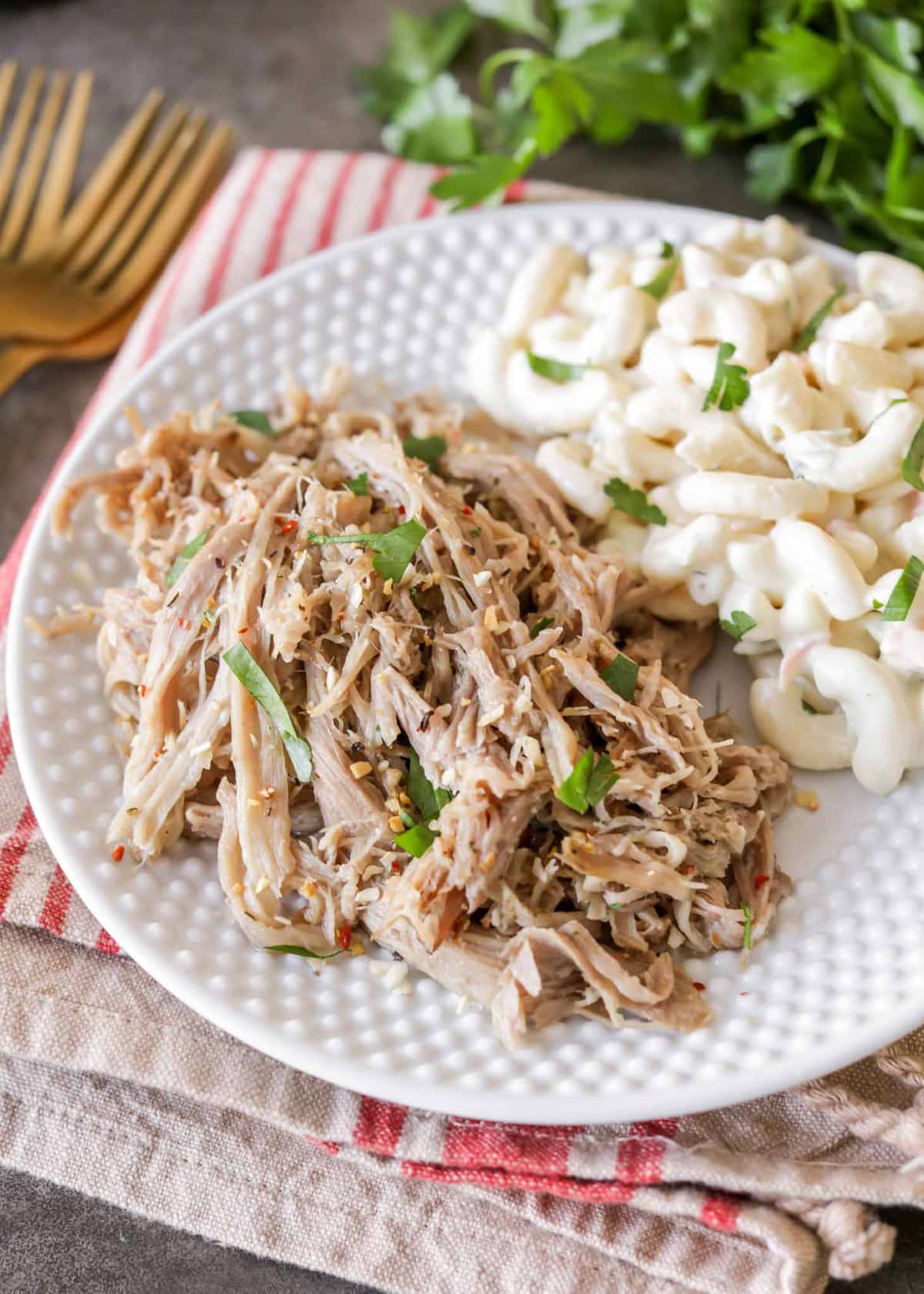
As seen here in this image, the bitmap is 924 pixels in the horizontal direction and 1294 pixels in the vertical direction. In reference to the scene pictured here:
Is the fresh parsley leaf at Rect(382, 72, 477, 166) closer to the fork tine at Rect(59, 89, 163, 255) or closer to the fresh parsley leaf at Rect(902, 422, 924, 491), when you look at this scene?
the fork tine at Rect(59, 89, 163, 255)

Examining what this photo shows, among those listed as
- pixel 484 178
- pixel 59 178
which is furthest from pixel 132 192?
pixel 484 178

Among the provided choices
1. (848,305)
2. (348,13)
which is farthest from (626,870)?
(348,13)

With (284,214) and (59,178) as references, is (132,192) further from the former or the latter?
(284,214)

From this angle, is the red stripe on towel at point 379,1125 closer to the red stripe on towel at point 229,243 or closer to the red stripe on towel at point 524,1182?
the red stripe on towel at point 524,1182

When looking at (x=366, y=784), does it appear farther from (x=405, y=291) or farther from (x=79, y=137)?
(x=79, y=137)

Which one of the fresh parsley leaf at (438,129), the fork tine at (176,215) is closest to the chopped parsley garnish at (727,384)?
the fresh parsley leaf at (438,129)

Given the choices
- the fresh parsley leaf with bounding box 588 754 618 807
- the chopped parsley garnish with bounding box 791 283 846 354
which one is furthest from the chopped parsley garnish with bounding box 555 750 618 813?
the chopped parsley garnish with bounding box 791 283 846 354
